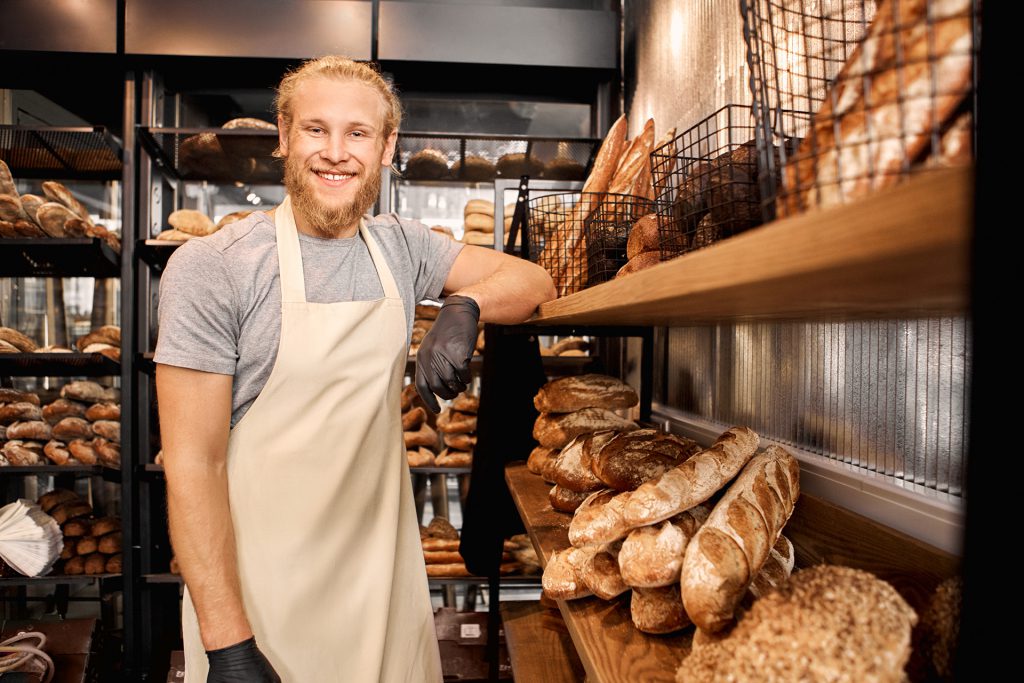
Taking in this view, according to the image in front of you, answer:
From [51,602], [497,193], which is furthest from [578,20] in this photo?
[51,602]

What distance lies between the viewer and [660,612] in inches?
34.5

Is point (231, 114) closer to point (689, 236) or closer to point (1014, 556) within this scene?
point (689, 236)

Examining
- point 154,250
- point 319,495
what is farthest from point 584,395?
point 154,250

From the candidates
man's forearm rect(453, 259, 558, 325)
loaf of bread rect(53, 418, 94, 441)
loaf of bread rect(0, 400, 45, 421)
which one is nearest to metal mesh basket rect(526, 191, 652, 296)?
man's forearm rect(453, 259, 558, 325)

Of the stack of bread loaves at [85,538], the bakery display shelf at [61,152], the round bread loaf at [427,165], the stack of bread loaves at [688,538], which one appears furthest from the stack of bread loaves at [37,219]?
the stack of bread loaves at [688,538]

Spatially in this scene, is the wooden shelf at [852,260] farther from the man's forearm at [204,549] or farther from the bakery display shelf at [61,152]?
the bakery display shelf at [61,152]

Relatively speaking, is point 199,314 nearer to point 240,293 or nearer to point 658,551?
point 240,293

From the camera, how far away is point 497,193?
2.66 m

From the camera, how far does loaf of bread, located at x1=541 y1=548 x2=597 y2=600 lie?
3.37ft

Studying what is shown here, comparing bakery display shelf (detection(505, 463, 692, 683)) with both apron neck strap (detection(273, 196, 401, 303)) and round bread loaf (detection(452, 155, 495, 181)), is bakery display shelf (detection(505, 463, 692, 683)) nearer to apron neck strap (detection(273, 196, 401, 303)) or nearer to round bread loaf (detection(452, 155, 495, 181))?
apron neck strap (detection(273, 196, 401, 303))

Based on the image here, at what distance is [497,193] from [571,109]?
3.34ft

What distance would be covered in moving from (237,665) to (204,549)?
9.1 inches

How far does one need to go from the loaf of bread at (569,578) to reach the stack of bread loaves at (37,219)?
258cm

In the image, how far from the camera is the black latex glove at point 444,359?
127 cm
